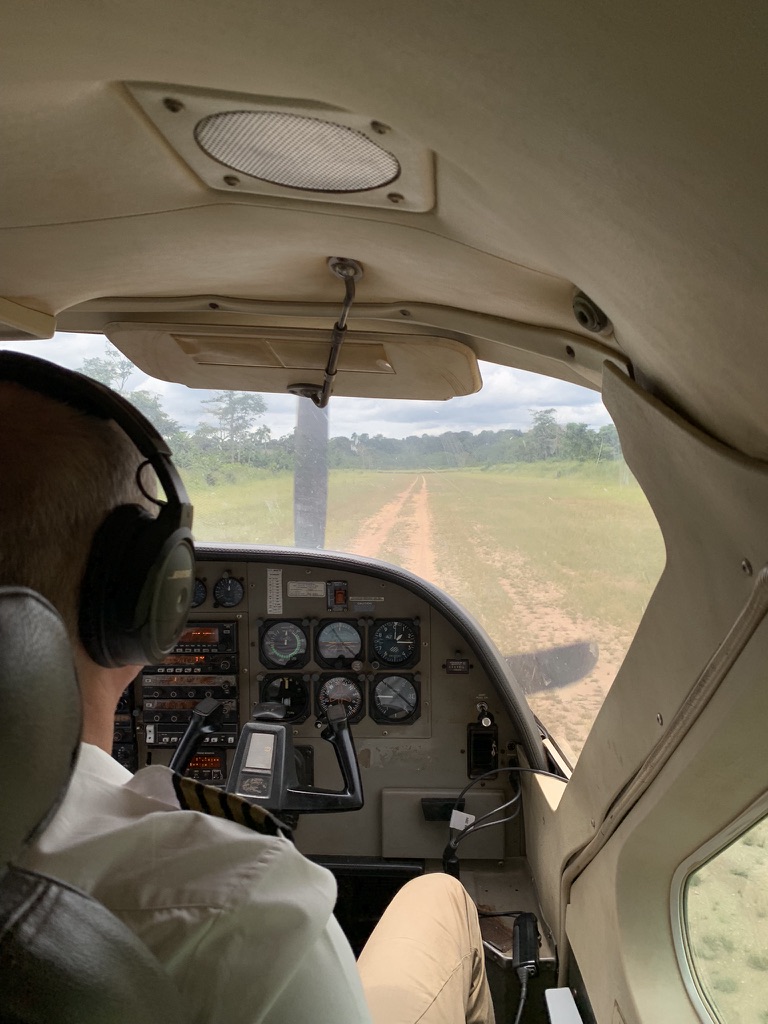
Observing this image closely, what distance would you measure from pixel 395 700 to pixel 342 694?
245 millimetres

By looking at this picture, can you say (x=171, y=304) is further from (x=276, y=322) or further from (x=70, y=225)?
(x=70, y=225)

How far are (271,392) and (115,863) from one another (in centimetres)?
192

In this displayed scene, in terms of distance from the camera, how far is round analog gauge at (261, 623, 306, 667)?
329 centimetres

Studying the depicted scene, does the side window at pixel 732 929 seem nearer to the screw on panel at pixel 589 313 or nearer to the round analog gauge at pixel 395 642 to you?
the screw on panel at pixel 589 313

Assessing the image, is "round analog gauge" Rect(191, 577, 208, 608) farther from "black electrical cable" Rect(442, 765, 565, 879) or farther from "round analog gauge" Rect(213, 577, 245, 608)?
"black electrical cable" Rect(442, 765, 565, 879)

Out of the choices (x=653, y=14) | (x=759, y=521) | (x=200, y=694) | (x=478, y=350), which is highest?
(x=478, y=350)

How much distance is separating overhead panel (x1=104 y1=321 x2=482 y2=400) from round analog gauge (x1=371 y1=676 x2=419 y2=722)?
1.43 meters

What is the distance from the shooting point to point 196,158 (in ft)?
3.32

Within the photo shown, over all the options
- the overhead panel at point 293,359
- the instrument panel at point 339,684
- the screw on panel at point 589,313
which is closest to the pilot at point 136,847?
the screw on panel at point 589,313

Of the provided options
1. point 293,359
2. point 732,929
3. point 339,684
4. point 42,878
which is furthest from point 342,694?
point 42,878

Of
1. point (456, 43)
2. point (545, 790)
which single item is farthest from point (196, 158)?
point (545, 790)

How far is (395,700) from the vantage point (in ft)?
10.7

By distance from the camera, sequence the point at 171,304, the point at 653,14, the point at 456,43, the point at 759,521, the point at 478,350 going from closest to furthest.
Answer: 1. the point at 653,14
2. the point at 456,43
3. the point at 759,521
4. the point at 171,304
5. the point at 478,350

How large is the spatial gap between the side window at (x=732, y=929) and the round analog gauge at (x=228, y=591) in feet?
7.26
